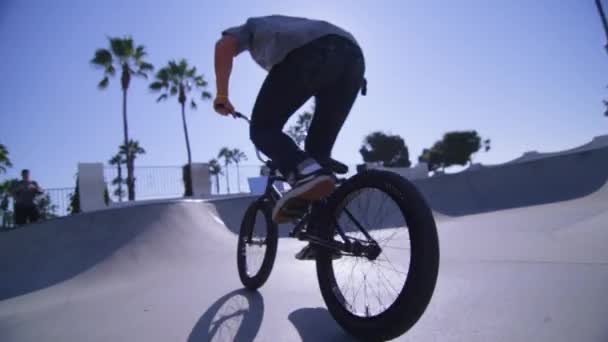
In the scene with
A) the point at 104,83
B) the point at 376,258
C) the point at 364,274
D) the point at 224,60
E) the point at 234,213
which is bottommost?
the point at 364,274

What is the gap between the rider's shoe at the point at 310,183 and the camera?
1.68 m

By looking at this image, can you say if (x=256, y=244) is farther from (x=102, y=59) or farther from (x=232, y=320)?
(x=102, y=59)

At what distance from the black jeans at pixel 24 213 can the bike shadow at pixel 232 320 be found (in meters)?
7.31

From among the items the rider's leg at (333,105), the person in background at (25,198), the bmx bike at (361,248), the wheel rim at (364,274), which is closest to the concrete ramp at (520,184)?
the wheel rim at (364,274)

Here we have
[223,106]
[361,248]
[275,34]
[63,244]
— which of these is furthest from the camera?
[63,244]

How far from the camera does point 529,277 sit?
6.41ft

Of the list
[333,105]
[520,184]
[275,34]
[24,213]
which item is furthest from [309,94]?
[520,184]

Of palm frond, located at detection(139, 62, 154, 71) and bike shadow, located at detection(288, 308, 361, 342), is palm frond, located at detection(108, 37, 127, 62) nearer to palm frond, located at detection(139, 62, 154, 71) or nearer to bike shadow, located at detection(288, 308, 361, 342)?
palm frond, located at detection(139, 62, 154, 71)

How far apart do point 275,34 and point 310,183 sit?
87 centimetres

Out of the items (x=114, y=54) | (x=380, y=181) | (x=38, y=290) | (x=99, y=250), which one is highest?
(x=114, y=54)

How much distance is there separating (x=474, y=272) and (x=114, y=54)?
91.8 feet

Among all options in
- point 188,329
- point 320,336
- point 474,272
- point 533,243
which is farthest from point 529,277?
point 188,329

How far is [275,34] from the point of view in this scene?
5.93 feet

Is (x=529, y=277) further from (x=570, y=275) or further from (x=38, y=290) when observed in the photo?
(x=38, y=290)
